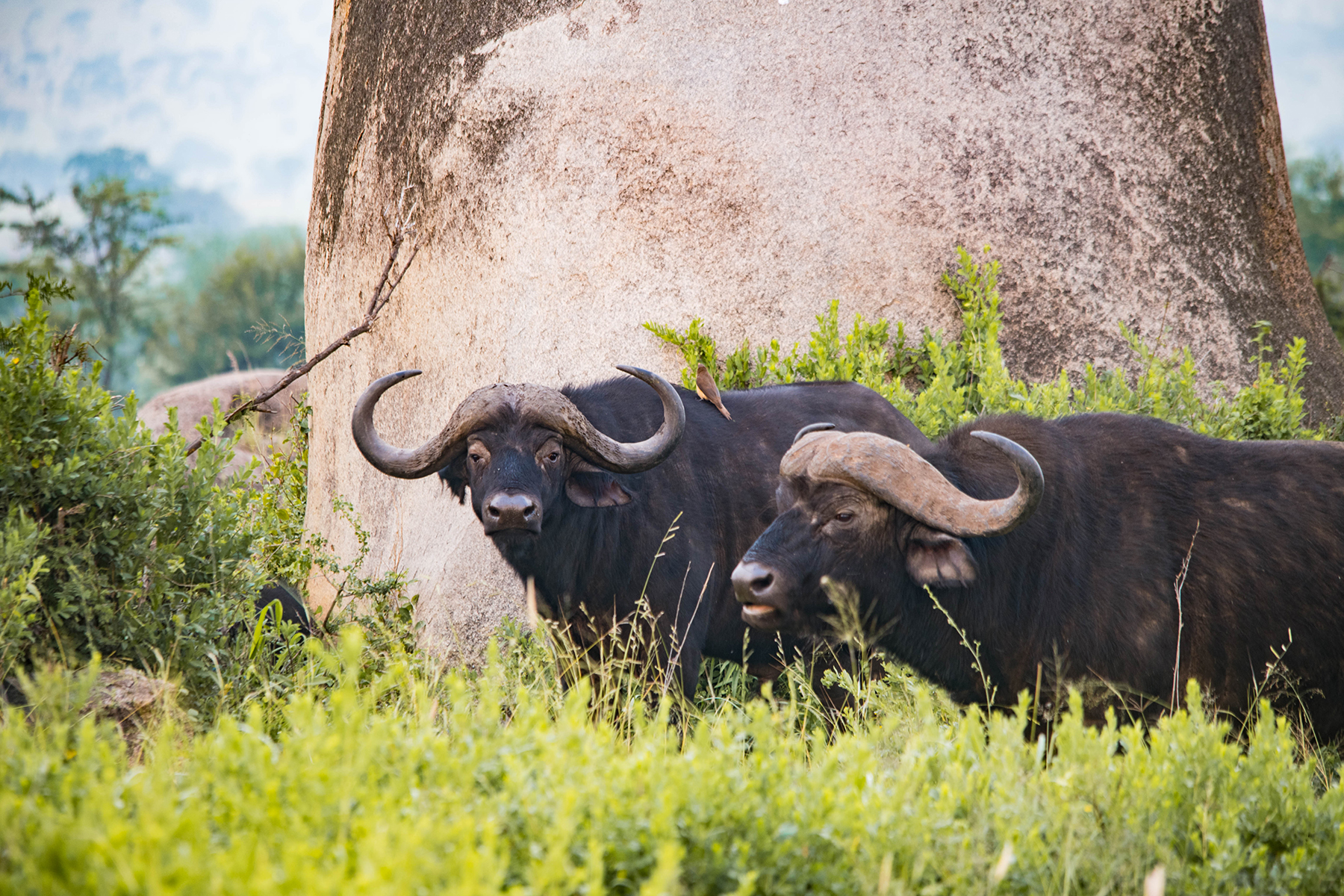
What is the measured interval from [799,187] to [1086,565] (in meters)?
3.66

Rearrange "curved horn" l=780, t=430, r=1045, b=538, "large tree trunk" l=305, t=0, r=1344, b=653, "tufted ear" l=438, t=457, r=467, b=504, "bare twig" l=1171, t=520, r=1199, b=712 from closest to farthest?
"curved horn" l=780, t=430, r=1045, b=538, "bare twig" l=1171, t=520, r=1199, b=712, "tufted ear" l=438, t=457, r=467, b=504, "large tree trunk" l=305, t=0, r=1344, b=653

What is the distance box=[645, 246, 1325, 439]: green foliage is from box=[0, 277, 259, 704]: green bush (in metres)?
2.91

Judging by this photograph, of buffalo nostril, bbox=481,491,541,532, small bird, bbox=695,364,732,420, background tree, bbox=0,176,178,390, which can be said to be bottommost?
buffalo nostril, bbox=481,491,541,532

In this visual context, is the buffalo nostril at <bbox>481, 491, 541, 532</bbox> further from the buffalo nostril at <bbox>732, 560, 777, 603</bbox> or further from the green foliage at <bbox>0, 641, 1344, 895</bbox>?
the green foliage at <bbox>0, 641, 1344, 895</bbox>

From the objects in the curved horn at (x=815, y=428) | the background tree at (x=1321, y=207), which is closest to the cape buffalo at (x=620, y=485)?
the curved horn at (x=815, y=428)

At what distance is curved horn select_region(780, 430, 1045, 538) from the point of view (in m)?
3.74

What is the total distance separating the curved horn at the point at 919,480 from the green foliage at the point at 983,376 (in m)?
2.02

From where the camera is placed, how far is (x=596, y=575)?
5.17 metres

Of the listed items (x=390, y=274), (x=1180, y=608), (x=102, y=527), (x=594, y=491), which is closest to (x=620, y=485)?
(x=594, y=491)

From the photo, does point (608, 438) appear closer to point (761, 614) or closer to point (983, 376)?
point (761, 614)

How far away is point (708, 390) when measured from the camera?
5801mm

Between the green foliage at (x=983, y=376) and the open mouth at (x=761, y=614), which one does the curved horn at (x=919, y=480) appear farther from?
the green foliage at (x=983, y=376)

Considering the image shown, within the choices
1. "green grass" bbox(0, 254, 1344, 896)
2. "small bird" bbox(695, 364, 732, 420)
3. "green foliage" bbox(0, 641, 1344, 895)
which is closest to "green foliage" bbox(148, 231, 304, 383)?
"small bird" bbox(695, 364, 732, 420)

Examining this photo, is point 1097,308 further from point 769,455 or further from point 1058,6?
point 769,455
